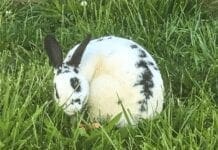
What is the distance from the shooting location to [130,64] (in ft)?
12.5

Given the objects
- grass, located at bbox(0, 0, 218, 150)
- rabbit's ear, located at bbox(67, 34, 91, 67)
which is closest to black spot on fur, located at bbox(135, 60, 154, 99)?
grass, located at bbox(0, 0, 218, 150)

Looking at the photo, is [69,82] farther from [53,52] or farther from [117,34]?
[117,34]

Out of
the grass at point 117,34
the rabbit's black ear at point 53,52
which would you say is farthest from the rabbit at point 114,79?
the grass at point 117,34

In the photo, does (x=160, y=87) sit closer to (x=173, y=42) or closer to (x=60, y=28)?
(x=173, y=42)

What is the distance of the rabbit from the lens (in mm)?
3754

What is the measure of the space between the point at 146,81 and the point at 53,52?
507 millimetres

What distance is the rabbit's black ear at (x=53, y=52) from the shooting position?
3.77m

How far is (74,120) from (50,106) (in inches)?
8.5

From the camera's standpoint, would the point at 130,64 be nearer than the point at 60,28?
Yes

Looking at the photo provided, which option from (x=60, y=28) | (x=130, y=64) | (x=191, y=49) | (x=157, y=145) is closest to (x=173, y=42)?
(x=191, y=49)

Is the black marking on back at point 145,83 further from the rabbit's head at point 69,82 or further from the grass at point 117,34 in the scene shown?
the rabbit's head at point 69,82

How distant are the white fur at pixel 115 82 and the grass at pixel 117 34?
0.11 meters

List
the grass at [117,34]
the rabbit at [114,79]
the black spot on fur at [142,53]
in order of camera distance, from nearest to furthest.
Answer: the grass at [117,34] → the rabbit at [114,79] → the black spot on fur at [142,53]

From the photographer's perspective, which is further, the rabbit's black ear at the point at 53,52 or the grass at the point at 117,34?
the rabbit's black ear at the point at 53,52
